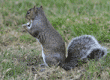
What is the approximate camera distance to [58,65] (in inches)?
101

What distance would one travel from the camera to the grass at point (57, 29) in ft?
7.32

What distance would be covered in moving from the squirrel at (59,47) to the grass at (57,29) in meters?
0.16

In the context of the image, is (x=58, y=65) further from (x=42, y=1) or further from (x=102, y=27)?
(x=42, y=1)

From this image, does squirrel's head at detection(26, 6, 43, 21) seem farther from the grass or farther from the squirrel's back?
the grass

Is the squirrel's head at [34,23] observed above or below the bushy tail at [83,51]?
above

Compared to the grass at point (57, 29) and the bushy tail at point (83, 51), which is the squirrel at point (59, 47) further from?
the grass at point (57, 29)

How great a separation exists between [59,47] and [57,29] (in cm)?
209

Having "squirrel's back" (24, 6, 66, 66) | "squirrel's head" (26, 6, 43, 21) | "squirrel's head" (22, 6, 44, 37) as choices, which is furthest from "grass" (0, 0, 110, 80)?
"squirrel's head" (26, 6, 43, 21)

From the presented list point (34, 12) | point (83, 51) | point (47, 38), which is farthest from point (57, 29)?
point (83, 51)

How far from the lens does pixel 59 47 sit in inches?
104

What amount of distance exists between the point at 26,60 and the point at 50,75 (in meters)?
0.82

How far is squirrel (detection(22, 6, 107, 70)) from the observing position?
254cm

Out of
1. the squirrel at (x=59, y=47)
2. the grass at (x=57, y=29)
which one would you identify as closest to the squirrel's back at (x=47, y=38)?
the squirrel at (x=59, y=47)

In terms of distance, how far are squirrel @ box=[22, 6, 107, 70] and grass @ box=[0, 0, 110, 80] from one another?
6.4 inches
